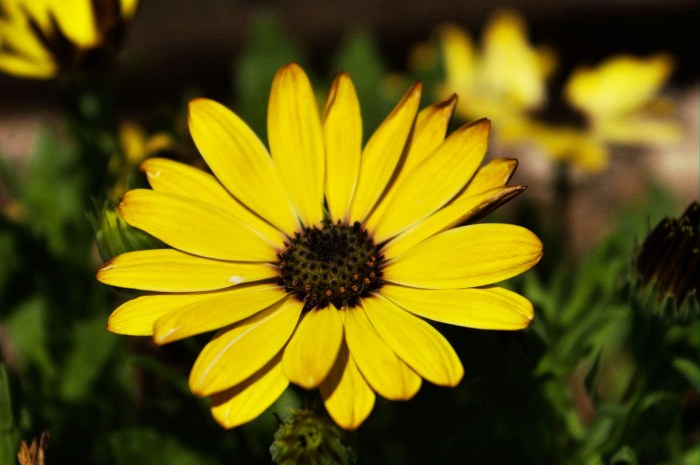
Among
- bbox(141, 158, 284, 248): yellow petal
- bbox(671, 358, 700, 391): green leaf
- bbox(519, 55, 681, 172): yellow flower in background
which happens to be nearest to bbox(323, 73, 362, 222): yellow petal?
bbox(141, 158, 284, 248): yellow petal

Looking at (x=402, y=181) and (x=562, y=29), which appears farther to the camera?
(x=562, y=29)

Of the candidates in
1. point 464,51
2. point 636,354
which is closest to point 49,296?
point 636,354

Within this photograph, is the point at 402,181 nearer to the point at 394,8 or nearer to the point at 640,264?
the point at 640,264

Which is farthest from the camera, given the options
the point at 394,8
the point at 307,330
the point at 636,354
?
the point at 394,8

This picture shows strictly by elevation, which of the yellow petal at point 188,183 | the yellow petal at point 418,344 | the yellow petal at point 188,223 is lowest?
the yellow petal at point 418,344

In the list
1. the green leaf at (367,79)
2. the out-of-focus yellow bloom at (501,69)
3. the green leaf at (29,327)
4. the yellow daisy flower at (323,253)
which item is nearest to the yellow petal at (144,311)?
the yellow daisy flower at (323,253)

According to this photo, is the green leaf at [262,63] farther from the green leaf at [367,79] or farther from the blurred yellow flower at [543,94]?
the blurred yellow flower at [543,94]
